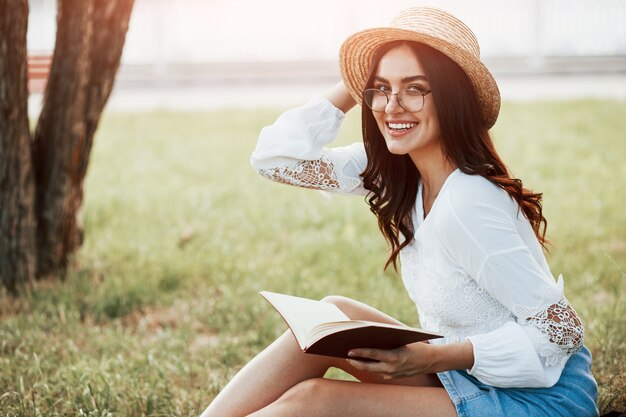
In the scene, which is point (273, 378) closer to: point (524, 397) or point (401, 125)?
point (524, 397)

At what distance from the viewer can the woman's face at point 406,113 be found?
8.30 ft

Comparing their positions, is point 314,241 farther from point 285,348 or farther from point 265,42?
point 265,42

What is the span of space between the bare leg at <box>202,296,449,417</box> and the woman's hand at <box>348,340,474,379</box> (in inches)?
11.4

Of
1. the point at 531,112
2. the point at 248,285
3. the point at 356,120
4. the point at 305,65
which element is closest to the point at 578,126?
the point at 531,112

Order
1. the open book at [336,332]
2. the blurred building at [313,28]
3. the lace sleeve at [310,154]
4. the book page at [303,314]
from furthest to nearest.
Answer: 1. the blurred building at [313,28]
2. the lace sleeve at [310,154]
3. the book page at [303,314]
4. the open book at [336,332]

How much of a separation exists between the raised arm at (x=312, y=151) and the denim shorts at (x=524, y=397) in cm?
78

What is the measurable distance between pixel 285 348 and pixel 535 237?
30.8 inches

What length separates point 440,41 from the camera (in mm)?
2434

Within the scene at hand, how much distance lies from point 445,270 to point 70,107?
109 inches

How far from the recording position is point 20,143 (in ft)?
14.5

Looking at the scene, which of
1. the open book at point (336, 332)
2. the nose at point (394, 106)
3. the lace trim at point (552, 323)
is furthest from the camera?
the nose at point (394, 106)

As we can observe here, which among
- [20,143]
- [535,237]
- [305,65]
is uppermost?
[535,237]

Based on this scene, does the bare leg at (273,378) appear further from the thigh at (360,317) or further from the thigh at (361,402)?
the thigh at (361,402)

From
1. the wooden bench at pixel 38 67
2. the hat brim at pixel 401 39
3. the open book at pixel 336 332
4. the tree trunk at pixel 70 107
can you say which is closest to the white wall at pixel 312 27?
the wooden bench at pixel 38 67
